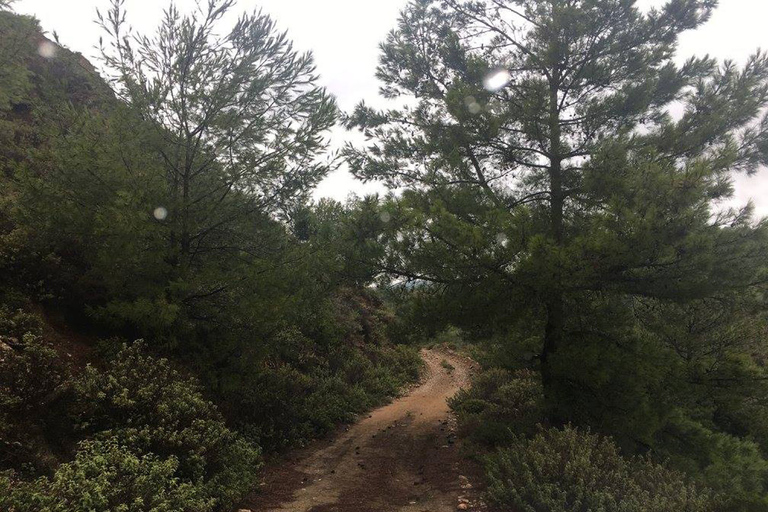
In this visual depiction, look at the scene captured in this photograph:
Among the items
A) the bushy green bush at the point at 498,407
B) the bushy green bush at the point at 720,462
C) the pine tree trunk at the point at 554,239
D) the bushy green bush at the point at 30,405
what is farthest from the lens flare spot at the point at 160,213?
the bushy green bush at the point at 720,462

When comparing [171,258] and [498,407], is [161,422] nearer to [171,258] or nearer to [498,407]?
[171,258]

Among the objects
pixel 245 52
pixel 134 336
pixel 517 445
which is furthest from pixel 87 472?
pixel 245 52

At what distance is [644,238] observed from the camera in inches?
249

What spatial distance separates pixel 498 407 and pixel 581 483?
5.31 m

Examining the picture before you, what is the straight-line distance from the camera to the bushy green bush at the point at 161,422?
17.5 ft

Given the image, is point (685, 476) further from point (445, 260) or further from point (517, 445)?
point (445, 260)

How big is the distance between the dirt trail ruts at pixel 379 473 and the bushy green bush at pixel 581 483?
2.02 ft

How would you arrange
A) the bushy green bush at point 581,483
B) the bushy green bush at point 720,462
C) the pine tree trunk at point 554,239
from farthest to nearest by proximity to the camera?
1. the pine tree trunk at point 554,239
2. the bushy green bush at point 720,462
3. the bushy green bush at point 581,483

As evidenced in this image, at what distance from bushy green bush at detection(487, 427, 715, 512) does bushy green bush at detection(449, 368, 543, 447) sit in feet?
3.07

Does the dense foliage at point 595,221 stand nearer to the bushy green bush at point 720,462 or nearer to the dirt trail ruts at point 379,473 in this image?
the bushy green bush at point 720,462

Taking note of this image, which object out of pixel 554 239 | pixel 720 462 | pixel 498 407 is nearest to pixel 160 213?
pixel 554 239

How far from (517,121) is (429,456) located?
288 inches

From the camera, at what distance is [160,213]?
753 centimetres

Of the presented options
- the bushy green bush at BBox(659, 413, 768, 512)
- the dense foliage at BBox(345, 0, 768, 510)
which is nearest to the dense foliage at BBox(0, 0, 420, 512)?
the dense foliage at BBox(345, 0, 768, 510)
